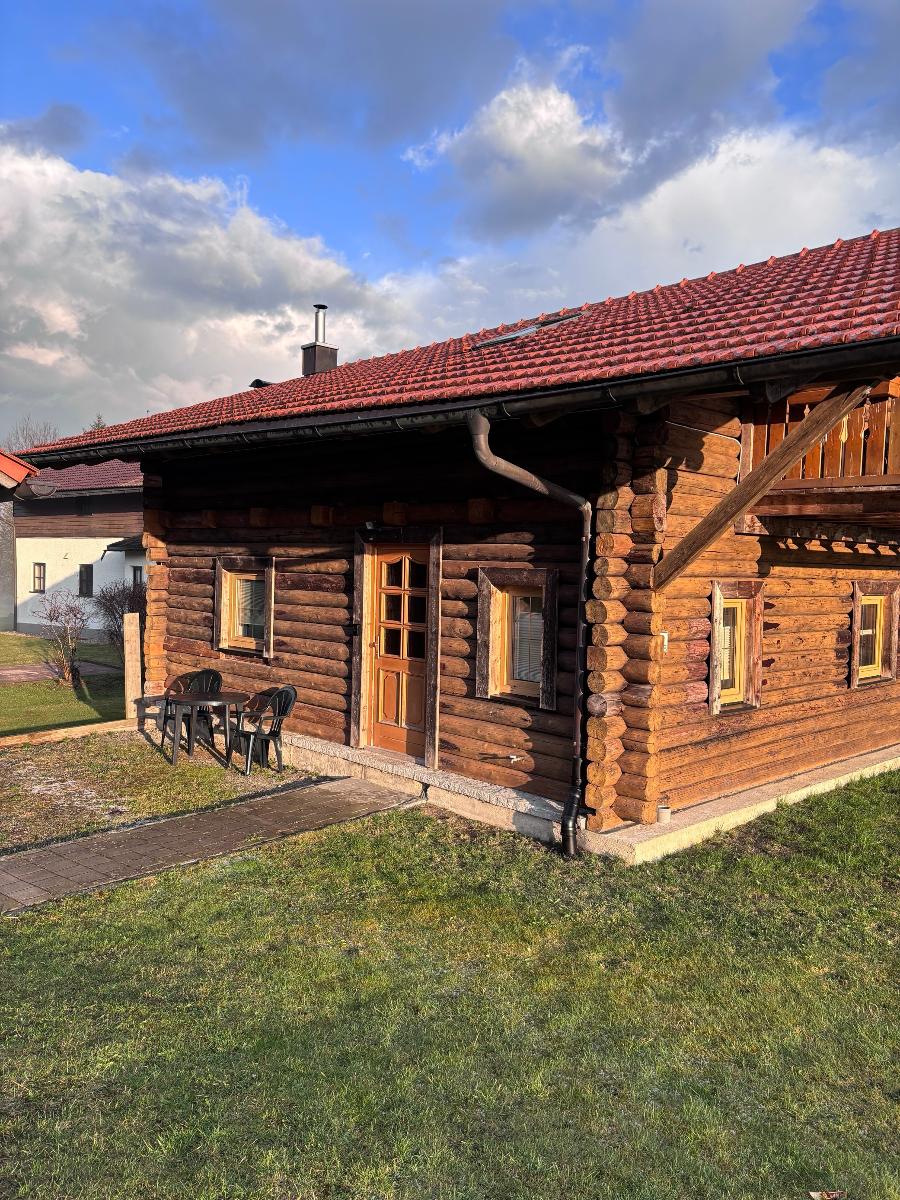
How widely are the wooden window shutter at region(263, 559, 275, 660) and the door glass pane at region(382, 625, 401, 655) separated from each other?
5.49 feet

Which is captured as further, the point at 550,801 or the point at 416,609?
the point at 416,609

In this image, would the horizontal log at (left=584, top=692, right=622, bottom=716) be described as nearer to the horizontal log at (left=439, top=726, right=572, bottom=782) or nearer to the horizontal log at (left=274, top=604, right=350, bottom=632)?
the horizontal log at (left=439, top=726, right=572, bottom=782)

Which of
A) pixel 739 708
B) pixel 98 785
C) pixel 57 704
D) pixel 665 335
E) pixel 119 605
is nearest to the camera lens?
pixel 665 335

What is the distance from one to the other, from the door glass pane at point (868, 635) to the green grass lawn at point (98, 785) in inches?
247

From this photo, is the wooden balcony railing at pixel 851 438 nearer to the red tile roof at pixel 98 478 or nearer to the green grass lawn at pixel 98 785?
the green grass lawn at pixel 98 785

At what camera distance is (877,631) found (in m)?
9.87

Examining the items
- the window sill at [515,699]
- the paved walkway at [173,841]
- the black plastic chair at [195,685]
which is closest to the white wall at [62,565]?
the black plastic chair at [195,685]

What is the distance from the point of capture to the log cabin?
19.1ft

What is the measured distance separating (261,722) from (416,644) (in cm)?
216

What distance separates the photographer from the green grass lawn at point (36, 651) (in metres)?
20.3

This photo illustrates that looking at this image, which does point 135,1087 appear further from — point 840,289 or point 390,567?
point 840,289

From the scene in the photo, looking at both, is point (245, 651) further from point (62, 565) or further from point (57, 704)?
point (62, 565)

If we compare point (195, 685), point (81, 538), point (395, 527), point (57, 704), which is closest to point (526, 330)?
point (395, 527)

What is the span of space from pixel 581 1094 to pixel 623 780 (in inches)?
128
